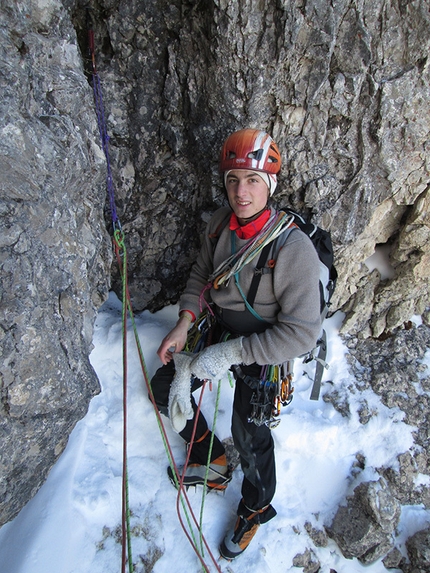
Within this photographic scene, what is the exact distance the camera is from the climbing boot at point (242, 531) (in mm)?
3072

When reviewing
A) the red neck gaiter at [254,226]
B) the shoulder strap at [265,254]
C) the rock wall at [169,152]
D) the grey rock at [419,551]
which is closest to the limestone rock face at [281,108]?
the rock wall at [169,152]

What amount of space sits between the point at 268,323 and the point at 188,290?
2.63 ft

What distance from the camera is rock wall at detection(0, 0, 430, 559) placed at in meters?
2.13

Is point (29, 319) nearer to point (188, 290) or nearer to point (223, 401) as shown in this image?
point (188, 290)

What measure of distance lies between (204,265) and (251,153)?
1.03 meters

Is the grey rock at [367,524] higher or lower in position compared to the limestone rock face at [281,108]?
lower

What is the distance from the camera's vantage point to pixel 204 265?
3.16 m

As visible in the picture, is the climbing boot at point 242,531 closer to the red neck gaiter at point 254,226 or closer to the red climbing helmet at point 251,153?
the red neck gaiter at point 254,226

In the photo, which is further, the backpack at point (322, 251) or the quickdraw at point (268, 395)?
the quickdraw at point (268, 395)

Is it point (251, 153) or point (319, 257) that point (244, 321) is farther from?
point (251, 153)

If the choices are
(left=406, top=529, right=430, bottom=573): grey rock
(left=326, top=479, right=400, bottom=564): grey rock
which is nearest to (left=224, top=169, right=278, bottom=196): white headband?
(left=326, top=479, right=400, bottom=564): grey rock

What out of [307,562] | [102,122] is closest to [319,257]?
[102,122]

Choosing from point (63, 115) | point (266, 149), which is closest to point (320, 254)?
point (266, 149)

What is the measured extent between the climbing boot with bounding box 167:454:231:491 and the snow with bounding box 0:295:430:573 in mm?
107
